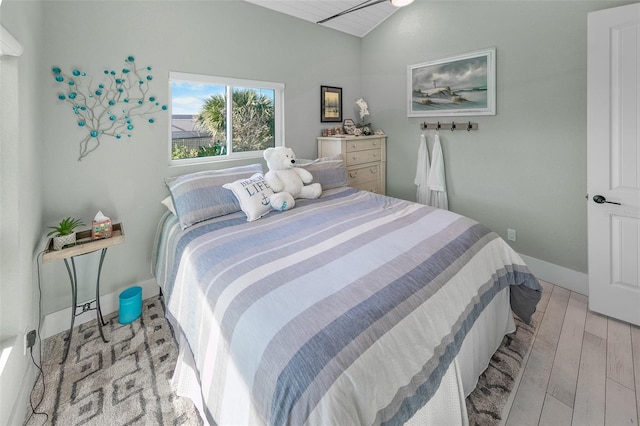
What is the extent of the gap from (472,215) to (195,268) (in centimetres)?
283

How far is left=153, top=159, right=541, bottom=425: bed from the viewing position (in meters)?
0.98

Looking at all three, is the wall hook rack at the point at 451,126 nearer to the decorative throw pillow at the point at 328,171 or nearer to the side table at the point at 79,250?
the decorative throw pillow at the point at 328,171

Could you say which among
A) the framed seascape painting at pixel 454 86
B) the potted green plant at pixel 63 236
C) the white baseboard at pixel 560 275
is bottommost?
the white baseboard at pixel 560 275

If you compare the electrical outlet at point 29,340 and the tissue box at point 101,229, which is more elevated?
the tissue box at point 101,229

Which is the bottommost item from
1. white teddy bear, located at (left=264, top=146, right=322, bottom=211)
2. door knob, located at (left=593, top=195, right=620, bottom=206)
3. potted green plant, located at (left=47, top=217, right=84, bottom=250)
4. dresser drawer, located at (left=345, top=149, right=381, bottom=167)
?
potted green plant, located at (left=47, top=217, right=84, bottom=250)

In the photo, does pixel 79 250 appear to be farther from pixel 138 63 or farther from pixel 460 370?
pixel 460 370

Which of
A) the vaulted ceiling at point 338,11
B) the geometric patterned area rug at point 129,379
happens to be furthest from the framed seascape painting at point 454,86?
the geometric patterned area rug at point 129,379

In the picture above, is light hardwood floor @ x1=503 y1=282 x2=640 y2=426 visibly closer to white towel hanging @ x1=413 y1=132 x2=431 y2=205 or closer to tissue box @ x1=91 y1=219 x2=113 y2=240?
white towel hanging @ x1=413 y1=132 x2=431 y2=205

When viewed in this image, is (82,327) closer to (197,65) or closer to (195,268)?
(195,268)

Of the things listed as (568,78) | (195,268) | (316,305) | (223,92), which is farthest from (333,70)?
(316,305)

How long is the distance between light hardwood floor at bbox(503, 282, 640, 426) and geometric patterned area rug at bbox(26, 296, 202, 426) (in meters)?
1.77

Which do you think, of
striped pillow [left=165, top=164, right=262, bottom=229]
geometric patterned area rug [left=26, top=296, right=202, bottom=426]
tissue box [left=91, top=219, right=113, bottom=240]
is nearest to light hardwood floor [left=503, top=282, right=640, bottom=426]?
geometric patterned area rug [left=26, top=296, right=202, bottom=426]

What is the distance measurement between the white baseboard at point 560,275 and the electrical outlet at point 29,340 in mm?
3787

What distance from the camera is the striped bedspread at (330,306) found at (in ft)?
3.16
